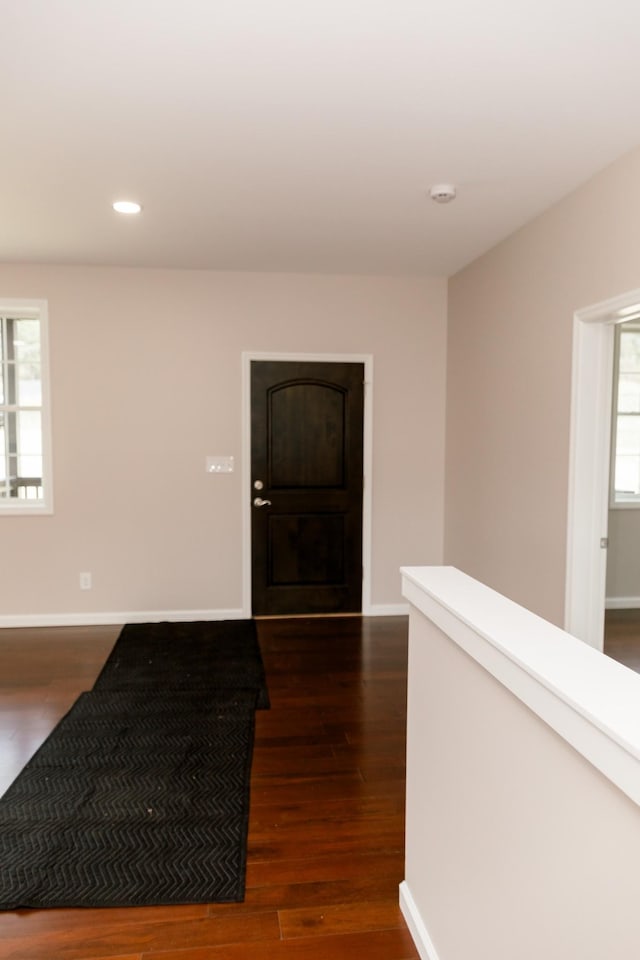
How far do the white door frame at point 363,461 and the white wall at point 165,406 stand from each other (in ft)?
0.17

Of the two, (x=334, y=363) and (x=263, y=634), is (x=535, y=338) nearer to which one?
(x=334, y=363)

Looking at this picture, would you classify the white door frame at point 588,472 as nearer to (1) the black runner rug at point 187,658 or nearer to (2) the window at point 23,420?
(1) the black runner rug at point 187,658

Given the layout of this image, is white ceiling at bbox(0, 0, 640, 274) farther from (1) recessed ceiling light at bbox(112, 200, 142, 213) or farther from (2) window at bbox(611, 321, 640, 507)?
(2) window at bbox(611, 321, 640, 507)

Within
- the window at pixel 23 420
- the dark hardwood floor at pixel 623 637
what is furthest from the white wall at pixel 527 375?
the window at pixel 23 420

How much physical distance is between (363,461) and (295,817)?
10.0ft

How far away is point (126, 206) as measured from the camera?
351 cm

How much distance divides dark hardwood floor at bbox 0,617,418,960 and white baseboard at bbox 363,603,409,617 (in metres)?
0.70

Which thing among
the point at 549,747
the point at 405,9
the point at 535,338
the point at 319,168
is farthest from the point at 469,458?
the point at 549,747

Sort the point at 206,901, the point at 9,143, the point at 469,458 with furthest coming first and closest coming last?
1. the point at 469,458
2. the point at 9,143
3. the point at 206,901

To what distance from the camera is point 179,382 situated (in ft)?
16.2

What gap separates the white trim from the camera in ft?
2.93

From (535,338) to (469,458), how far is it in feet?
3.97

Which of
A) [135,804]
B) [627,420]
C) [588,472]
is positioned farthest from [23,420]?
[627,420]

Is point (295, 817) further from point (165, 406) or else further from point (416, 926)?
point (165, 406)
